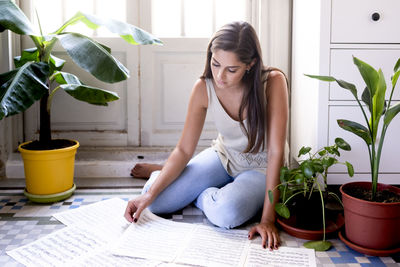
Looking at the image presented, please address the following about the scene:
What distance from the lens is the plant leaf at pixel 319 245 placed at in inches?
47.7

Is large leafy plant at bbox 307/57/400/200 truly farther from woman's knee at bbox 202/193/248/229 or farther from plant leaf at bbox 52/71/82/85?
plant leaf at bbox 52/71/82/85

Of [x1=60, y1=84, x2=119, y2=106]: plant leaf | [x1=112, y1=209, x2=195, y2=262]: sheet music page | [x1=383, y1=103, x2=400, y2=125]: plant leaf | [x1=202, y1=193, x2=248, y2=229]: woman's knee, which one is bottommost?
[x1=112, y1=209, x2=195, y2=262]: sheet music page

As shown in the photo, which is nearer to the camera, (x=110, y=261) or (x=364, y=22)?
(x=110, y=261)

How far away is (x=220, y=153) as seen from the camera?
157cm

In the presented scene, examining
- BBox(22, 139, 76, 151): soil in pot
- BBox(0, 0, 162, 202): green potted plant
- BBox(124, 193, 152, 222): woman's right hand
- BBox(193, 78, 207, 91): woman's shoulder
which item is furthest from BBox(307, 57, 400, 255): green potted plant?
BBox(22, 139, 76, 151): soil in pot

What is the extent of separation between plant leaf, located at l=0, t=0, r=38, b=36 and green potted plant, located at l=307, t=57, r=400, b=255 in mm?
962

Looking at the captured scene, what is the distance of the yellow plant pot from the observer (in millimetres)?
1569

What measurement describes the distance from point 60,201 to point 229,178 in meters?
0.67

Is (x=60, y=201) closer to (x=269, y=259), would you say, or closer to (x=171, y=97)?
(x=171, y=97)

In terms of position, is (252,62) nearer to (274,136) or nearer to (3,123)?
(274,136)

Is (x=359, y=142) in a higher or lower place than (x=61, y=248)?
higher

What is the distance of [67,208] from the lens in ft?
5.11

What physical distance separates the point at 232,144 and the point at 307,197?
34 cm

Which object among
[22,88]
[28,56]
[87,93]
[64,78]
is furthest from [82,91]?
[28,56]
